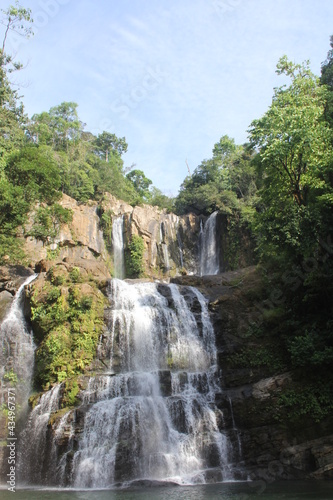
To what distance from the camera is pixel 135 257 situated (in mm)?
29656

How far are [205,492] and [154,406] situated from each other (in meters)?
4.08

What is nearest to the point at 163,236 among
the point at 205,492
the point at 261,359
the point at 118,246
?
the point at 118,246

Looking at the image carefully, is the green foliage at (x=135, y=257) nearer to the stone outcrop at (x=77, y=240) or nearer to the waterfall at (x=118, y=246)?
the waterfall at (x=118, y=246)

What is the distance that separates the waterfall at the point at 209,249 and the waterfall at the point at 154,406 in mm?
12481

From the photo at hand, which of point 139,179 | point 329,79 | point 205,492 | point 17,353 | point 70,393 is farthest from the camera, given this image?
point 139,179

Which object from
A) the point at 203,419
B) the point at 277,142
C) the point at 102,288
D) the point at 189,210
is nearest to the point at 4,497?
the point at 203,419

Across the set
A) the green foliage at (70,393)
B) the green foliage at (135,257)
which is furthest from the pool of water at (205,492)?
the green foliage at (135,257)

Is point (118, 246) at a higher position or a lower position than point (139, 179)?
lower

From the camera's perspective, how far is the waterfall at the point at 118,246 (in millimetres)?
30406

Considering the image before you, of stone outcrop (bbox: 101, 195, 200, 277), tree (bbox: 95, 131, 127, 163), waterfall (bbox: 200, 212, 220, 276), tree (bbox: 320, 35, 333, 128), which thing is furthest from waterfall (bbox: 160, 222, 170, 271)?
tree (bbox: 95, 131, 127, 163)

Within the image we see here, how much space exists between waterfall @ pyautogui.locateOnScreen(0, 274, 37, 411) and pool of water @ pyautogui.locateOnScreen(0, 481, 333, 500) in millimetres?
4908

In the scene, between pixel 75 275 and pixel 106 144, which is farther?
pixel 106 144

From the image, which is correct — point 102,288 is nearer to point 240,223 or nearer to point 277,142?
point 277,142

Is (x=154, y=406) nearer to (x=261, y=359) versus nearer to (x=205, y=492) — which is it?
(x=205, y=492)
